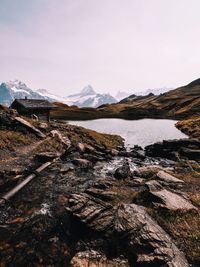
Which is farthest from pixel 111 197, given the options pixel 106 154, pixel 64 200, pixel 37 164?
pixel 106 154

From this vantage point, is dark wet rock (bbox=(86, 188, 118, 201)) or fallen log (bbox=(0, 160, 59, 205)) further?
dark wet rock (bbox=(86, 188, 118, 201))

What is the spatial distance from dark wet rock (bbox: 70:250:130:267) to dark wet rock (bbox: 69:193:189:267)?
0.90 meters

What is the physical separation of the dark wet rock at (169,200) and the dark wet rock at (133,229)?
2269 millimetres

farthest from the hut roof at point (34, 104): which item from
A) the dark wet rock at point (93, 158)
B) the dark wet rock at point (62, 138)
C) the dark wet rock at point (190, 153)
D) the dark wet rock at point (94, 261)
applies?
the dark wet rock at point (94, 261)

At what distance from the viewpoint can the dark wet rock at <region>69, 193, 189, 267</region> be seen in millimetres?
15102

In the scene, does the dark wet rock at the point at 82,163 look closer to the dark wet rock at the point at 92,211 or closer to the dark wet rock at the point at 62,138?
the dark wet rock at the point at 62,138

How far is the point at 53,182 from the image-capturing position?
2803 centimetres

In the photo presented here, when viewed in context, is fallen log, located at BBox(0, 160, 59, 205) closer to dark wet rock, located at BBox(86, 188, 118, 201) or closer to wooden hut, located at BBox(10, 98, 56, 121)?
dark wet rock, located at BBox(86, 188, 118, 201)

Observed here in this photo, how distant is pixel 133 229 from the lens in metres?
17.2

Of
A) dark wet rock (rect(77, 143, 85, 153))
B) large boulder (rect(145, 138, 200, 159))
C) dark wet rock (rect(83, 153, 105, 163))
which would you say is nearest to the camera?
dark wet rock (rect(83, 153, 105, 163))

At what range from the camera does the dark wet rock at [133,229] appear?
15.1 metres

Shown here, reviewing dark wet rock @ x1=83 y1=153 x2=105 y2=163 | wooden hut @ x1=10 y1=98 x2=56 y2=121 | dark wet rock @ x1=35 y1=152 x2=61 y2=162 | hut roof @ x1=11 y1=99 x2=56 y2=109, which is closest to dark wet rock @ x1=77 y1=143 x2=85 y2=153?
dark wet rock @ x1=83 y1=153 x2=105 y2=163

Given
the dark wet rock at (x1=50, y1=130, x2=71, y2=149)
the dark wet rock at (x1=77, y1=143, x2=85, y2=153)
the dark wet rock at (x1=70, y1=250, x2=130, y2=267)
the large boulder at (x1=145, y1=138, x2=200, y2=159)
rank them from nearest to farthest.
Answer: the dark wet rock at (x1=70, y1=250, x2=130, y2=267), the dark wet rock at (x1=77, y1=143, x2=85, y2=153), the dark wet rock at (x1=50, y1=130, x2=71, y2=149), the large boulder at (x1=145, y1=138, x2=200, y2=159)

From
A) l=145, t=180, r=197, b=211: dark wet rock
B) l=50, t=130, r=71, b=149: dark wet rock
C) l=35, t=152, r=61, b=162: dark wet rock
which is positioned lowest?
l=145, t=180, r=197, b=211: dark wet rock
